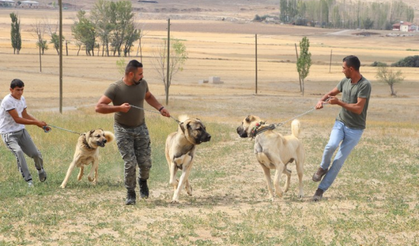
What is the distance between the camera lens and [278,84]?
66.0 m

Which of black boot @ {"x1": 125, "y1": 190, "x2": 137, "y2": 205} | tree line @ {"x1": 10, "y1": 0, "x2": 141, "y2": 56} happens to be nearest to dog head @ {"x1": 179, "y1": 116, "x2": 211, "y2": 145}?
black boot @ {"x1": 125, "y1": 190, "x2": 137, "y2": 205}

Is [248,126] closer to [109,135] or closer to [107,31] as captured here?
[109,135]

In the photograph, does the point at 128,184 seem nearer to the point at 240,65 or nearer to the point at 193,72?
the point at 193,72

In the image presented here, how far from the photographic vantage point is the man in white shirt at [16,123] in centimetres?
1171

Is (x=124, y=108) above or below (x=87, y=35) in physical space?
below

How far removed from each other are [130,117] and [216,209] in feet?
6.13

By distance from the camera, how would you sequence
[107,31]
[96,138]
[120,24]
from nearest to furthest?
[96,138] → [107,31] → [120,24]

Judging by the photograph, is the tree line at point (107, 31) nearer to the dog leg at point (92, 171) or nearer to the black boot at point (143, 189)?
the dog leg at point (92, 171)

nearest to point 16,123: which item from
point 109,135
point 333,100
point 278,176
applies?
point 109,135

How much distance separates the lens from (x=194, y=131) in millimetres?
10719

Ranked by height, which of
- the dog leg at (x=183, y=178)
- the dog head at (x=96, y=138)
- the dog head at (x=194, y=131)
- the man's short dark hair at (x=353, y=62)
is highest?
the man's short dark hair at (x=353, y=62)

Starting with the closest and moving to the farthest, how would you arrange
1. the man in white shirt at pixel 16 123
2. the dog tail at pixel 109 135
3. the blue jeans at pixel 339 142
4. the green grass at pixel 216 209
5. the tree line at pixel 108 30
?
the green grass at pixel 216 209
the blue jeans at pixel 339 142
the man in white shirt at pixel 16 123
the dog tail at pixel 109 135
the tree line at pixel 108 30

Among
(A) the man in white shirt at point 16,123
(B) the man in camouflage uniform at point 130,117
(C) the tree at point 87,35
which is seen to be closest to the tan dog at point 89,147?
(A) the man in white shirt at point 16,123

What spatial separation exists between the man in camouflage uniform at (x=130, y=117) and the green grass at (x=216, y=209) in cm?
59
